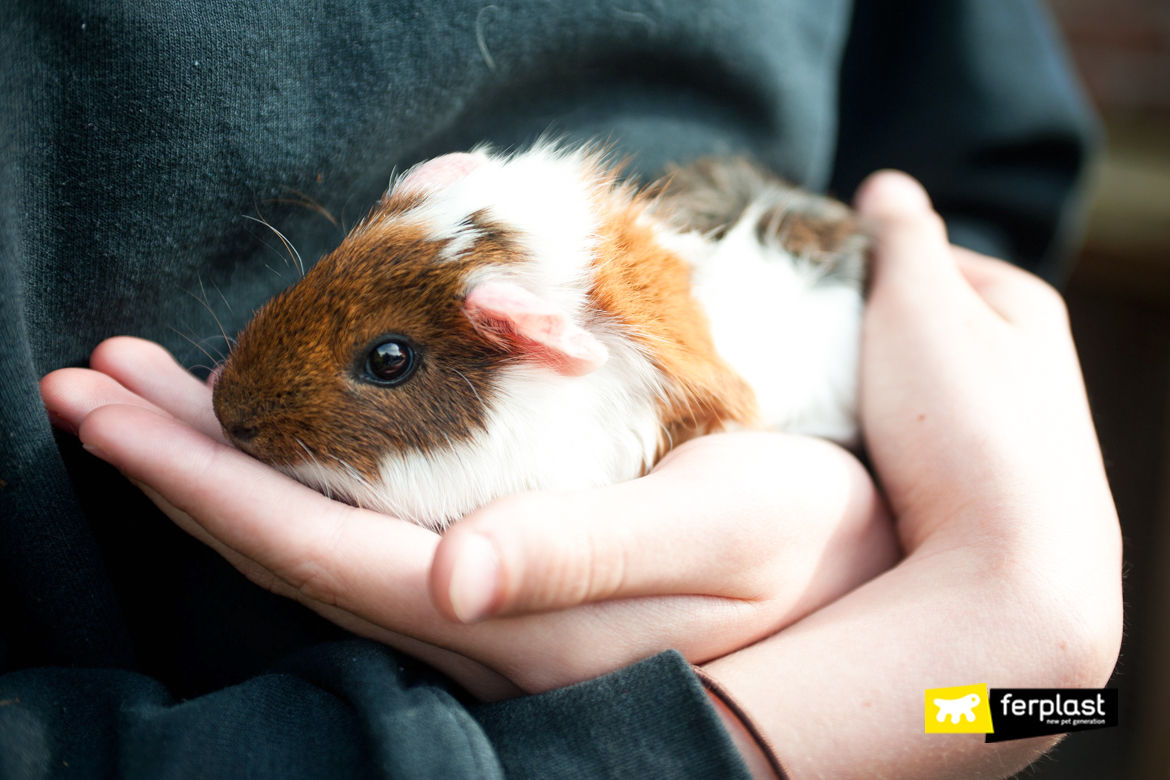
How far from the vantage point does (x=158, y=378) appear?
3.35ft

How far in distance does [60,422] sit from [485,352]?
562mm

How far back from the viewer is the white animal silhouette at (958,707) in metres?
0.90

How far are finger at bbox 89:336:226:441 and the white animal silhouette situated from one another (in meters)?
1.04

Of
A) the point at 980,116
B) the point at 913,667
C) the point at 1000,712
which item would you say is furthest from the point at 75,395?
the point at 980,116

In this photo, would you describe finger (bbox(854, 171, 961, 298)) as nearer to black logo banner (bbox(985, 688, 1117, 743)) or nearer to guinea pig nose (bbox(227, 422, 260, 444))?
black logo banner (bbox(985, 688, 1117, 743))

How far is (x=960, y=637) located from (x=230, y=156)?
1.16 meters

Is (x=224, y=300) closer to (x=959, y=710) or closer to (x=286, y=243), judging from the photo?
(x=286, y=243)

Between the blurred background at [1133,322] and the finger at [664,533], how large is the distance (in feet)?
8.00

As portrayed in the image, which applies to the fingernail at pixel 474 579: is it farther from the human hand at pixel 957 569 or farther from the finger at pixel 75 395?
the finger at pixel 75 395

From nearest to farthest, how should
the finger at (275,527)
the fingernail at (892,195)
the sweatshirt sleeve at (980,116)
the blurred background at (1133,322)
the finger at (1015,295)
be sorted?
the finger at (275,527) < the finger at (1015,295) < the fingernail at (892,195) < the sweatshirt sleeve at (980,116) < the blurred background at (1133,322)

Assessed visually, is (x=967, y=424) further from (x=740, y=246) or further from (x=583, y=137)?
(x=583, y=137)

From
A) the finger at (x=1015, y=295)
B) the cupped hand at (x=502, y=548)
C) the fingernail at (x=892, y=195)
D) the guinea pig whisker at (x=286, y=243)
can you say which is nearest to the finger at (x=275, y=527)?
the cupped hand at (x=502, y=548)

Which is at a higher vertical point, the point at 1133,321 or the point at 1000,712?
the point at 1000,712

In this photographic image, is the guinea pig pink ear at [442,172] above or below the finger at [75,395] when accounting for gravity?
above
